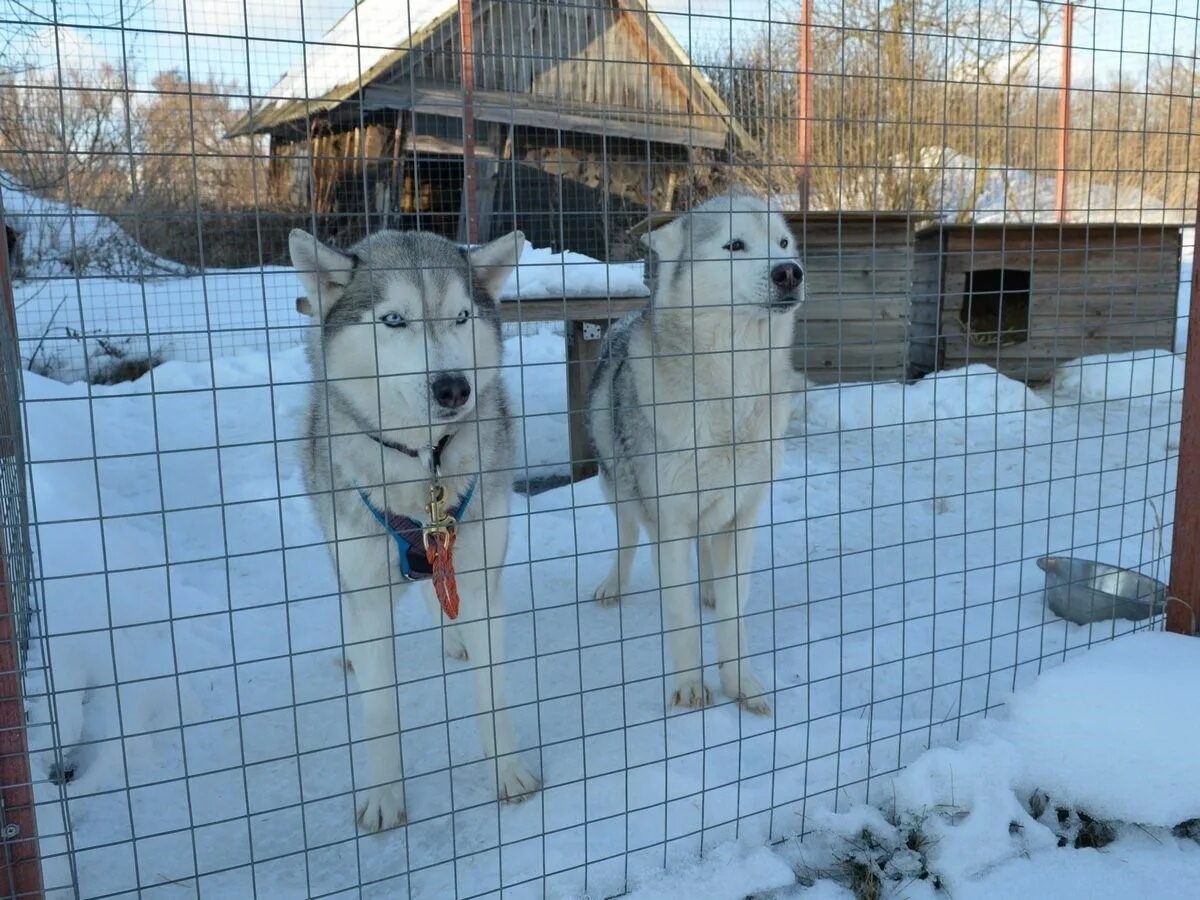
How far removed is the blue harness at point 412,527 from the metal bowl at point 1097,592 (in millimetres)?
2202

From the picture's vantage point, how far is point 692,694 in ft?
10.1

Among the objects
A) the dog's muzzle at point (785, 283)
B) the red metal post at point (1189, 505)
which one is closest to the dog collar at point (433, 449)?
the dog's muzzle at point (785, 283)

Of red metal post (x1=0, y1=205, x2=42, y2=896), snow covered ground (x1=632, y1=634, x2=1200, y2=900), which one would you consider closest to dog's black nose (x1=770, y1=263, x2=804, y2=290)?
snow covered ground (x1=632, y1=634, x2=1200, y2=900)

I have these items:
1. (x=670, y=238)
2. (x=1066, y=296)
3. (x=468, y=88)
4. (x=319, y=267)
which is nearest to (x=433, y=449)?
(x=319, y=267)

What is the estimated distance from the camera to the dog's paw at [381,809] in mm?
2477

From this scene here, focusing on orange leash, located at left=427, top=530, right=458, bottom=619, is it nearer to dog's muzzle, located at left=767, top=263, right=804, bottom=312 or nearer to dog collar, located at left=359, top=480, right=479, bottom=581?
dog collar, located at left=359, top=480, right=479, bottom=581

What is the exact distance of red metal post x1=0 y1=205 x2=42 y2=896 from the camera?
1737 mm

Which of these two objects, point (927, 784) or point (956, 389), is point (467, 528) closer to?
point (927, 784)

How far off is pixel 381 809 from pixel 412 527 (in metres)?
0.79

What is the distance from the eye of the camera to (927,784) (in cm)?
238

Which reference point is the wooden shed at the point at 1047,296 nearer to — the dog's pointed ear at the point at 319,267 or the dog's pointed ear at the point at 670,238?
the dog's pointed ear at the point at 670,238

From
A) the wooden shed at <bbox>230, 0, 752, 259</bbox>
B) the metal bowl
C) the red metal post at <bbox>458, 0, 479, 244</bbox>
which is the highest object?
the wooden shed at <bbox>230, 0, 752, 259</bbox>

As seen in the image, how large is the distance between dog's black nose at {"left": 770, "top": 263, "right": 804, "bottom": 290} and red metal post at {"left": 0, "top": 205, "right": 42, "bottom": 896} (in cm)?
210

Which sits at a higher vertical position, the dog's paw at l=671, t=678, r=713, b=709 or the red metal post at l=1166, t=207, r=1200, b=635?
the red metal post at l=1166, t=207, r=1200, b=635
